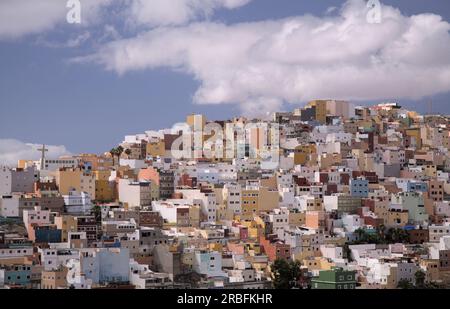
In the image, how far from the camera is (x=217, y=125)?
59.2ft

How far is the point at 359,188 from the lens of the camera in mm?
13414

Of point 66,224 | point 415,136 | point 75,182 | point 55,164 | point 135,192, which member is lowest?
point 66,224

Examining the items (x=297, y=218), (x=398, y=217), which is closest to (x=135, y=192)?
(x=297, y=218)

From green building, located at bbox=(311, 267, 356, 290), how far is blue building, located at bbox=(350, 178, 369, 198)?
164 inches

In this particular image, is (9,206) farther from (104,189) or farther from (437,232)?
(437,232)

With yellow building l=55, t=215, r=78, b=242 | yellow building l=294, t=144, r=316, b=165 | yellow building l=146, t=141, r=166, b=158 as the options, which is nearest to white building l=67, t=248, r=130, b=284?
yellow building l=55, t=215, r=78, b=242

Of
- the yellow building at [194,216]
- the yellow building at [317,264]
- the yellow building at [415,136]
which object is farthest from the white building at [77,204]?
the yellow building at [415,136]

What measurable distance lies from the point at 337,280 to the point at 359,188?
15.2ft

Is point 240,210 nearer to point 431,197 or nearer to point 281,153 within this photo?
point 431,197

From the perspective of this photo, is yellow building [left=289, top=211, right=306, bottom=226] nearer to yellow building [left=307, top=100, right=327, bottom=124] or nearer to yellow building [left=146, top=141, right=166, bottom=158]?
yellow building [left=146, top=141, right=166, bottom=158]

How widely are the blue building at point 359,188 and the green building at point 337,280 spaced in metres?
4.17

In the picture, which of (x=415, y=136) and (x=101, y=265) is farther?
(x=415, y=136)

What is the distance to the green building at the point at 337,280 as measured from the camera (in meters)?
8.88

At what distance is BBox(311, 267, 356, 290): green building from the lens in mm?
8883
